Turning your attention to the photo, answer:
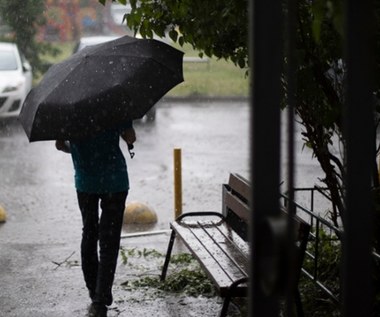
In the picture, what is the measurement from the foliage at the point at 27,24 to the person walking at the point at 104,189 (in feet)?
42.9

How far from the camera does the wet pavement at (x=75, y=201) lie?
7164 mm

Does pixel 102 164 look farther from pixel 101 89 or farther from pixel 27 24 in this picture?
pixel 27 24

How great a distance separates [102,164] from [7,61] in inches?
553

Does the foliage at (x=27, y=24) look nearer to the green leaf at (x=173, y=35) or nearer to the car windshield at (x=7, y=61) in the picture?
the car windshield at (x=7, y=61)

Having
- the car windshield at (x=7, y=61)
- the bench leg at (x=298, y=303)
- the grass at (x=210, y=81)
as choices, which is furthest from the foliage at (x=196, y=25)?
the grass at (x=210, y=81)

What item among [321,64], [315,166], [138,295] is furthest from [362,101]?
[315,166]

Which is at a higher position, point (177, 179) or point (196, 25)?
point (196, 25)

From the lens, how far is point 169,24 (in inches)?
251

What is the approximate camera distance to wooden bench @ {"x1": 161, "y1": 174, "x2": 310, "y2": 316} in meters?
5.68

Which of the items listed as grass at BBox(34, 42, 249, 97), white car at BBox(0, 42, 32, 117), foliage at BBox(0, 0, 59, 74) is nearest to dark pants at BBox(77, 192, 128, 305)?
white car at BBox(0, 42, 32, 117)

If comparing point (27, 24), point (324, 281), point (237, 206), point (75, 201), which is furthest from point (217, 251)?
point (27, 24)

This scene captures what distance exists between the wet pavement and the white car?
0.41 m

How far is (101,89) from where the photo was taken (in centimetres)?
631

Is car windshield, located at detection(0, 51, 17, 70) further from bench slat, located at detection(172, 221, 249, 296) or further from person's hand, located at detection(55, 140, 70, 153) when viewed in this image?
person's hand, located at detection(55, 140, 70, 153)
